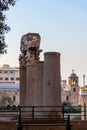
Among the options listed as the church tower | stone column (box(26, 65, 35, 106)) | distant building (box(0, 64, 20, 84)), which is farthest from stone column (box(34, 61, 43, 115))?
distant building (box(0, 64, 20, 84))

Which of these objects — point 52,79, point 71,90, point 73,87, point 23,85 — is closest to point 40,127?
point 52,79

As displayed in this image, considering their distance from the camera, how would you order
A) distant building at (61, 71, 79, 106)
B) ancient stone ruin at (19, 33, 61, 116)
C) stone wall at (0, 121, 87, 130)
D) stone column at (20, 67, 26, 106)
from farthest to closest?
distant building at (61, 71, 79, 106) < stone column at (20, 67, 26, 106) < ancient stone ruin at (19, 33, 61, 116) < stone wall at (0, 121, 87, 130)

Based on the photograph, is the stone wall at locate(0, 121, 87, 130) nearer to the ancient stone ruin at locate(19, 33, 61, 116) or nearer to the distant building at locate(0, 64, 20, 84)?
the ancient stone ruin at locate(19, 33, 61, 116)

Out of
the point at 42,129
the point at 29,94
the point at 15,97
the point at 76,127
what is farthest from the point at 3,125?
the point at 15,97

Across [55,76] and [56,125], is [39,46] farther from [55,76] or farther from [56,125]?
[56,125]

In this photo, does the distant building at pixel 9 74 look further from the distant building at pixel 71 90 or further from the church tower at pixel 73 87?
the church tower at pixel 73 87

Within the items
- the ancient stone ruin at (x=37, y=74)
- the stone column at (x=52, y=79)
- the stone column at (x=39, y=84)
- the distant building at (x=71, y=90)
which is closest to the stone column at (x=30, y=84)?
the ancient stone ruin at (x=37, y=74)

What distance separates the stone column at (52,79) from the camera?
1592 centimetres

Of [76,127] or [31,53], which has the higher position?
[31,53]

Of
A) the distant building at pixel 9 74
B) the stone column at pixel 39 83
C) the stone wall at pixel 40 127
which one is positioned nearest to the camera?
the stone wall at pixel 40 127

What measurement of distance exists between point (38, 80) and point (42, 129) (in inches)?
212

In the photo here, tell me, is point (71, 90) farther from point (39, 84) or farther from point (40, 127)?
point (40, 127)

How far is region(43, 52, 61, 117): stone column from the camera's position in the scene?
15.9 metres

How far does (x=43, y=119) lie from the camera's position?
48.1ft
